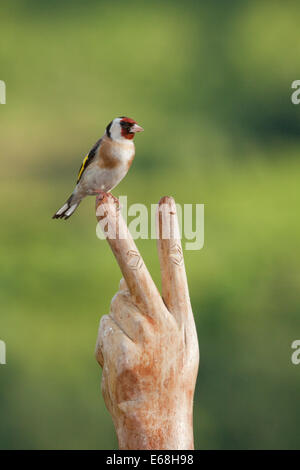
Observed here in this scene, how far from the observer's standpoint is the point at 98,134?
21.7ft

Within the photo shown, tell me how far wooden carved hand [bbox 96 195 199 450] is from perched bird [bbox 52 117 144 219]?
17.2 inches

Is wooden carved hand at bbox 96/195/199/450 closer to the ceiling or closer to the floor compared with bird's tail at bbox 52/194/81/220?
closer to the floor

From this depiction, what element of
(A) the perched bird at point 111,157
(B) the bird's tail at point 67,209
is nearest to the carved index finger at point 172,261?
(A) the perched bird at point 111,157

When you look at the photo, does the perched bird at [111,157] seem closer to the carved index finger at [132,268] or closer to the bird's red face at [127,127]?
the bird's red face at [127,127]

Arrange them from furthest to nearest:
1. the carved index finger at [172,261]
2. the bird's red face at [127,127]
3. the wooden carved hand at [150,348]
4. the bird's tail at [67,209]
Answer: the bird's tail at [67,209] < the bird's red face at [127,127] < the carved index finger at [172,261] < the wooden carved hand at [150,348]

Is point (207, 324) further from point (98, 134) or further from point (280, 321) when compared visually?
point (98, 134)

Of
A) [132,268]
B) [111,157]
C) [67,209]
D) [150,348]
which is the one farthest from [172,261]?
[67,209]

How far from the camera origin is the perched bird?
8.00 feet

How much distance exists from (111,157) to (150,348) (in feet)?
2.52

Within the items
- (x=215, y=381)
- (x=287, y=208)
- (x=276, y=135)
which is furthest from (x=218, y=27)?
(x=215, y=381)

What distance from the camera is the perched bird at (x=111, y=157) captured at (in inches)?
96.0

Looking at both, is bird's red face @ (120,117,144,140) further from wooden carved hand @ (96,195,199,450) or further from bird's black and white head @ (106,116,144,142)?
wooden carved hand @ (96,195,199,450)

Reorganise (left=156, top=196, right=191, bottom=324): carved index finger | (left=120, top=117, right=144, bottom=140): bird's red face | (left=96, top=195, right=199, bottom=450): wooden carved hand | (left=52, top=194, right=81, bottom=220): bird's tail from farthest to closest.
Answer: (left=52, top=194, right=81, bottom=220): bird's tail, (left=120, top=117, right=144, bottom=140): bird's red face, (left=156, top=196, right=191, bottom=324): carved index finger, (left=96, top=195, right=199, bottom=450): wooden carved hand

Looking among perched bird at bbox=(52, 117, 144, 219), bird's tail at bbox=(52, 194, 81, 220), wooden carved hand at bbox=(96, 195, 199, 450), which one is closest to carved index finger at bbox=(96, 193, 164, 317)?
wooden carved hand at bbox=(96, 195, 199, 450)
